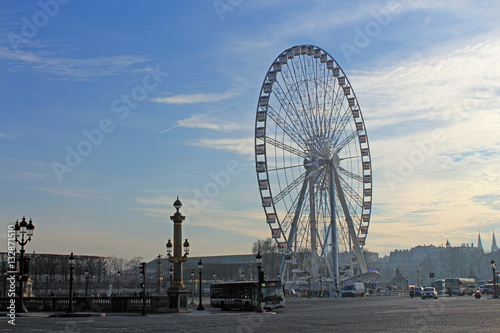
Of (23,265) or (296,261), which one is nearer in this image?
(23,265)

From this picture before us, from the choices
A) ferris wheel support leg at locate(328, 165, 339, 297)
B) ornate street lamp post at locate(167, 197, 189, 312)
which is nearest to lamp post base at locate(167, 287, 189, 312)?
ornate street lamp post at locate(167, 197, 189, 312)

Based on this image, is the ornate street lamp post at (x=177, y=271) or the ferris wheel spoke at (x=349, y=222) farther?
the ferris wheel spoke at (x=349, y=222)

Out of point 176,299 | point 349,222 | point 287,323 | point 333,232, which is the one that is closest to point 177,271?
point 176,299

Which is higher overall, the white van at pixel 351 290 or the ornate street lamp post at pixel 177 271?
the ornate street lamp post at pixel 177 271

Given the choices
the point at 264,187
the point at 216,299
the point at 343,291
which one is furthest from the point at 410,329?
the point at 343,291

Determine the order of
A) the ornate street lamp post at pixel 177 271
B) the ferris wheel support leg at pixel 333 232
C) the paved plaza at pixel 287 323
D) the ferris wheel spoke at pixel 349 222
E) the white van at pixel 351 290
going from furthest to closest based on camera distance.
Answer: the white van at pixel 351 290
the ferris wheel spoke at pixel 349 222
the ferris wheel support leg at pixel 333 232
the ornate street lamp post at pixel 177 271
the paved plaza at pixel 287 323

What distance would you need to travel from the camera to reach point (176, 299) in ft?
111

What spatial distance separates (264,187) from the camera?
56.2 m

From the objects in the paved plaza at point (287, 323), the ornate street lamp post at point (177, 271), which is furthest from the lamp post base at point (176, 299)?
the paved plaza at point (287, 323)

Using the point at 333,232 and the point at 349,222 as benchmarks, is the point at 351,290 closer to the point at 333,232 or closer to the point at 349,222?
the point at 349,222

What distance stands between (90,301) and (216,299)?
39.5 ft

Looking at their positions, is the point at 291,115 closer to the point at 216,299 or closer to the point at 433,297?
the point at 216,299

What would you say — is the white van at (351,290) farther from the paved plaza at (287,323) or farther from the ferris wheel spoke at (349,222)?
the paved plaza at (287,323)

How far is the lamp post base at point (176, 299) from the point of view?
33750 millimetres
